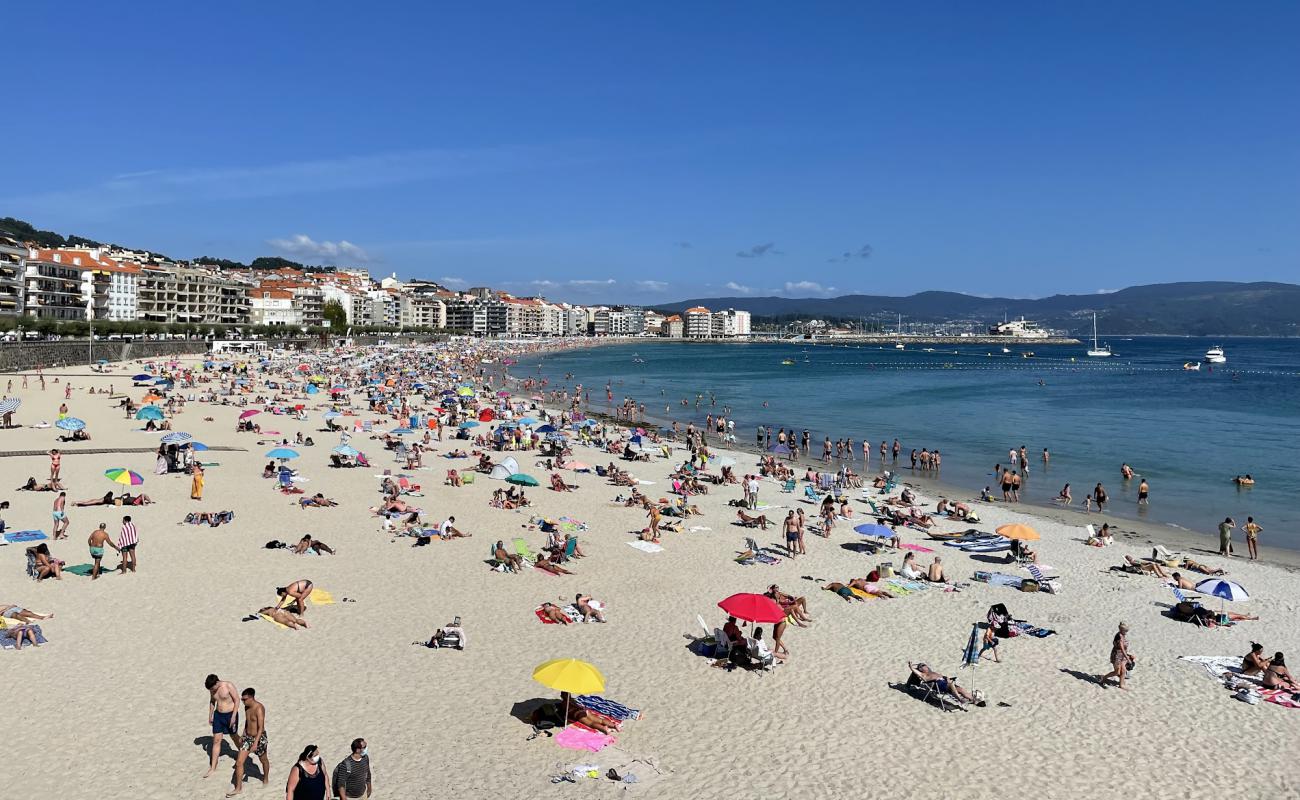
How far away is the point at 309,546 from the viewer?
13.9 m

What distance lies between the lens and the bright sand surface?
7457 millimetres

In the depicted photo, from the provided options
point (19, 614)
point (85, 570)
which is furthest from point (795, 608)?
point (85, 570)

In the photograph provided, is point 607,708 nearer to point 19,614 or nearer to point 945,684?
point 945,684

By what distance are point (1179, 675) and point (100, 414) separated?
3338 centimetres

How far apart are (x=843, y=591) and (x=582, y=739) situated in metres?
5.85

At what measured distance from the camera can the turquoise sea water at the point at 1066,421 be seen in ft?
75.5

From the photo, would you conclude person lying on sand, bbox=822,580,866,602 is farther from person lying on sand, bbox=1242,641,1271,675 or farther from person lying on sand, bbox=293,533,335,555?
person lying on sand, bbox=293,533,335,555

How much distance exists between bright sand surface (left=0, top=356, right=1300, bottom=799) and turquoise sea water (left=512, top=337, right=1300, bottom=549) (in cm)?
840

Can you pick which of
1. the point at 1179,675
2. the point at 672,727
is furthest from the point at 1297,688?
the point at 672,727

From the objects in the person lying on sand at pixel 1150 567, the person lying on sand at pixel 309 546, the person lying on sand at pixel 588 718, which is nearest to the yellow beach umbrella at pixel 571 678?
the person lying on sand at pixel 588 718

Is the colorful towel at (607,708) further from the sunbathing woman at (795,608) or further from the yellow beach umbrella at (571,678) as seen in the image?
the sunbathing woman at (795,608)

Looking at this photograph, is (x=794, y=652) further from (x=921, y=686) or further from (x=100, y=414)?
(x=100, y=414)

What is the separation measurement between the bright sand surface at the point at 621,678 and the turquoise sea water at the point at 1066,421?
840cm

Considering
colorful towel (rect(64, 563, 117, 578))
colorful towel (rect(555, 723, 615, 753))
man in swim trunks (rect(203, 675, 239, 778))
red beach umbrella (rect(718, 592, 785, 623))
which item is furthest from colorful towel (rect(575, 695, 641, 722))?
Answer: colorful towel (rect(64, 563, 117, 578))
